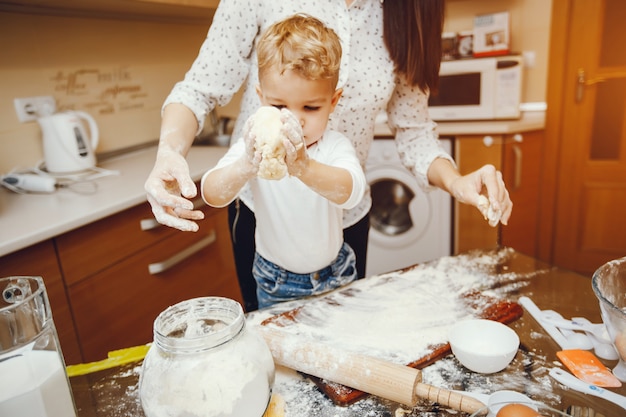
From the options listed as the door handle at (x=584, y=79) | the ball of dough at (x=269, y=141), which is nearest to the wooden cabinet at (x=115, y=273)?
the ball of dough at (x=269, y=141)

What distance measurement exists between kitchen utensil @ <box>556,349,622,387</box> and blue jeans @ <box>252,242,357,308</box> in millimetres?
469

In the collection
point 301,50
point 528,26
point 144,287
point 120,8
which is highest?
point 120,8

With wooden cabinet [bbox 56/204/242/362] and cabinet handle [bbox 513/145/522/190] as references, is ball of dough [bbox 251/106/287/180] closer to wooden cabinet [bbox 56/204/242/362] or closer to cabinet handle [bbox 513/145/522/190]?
wooden cabinet [bbox 56/204/242/362]

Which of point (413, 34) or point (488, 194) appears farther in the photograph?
point (413, 34)

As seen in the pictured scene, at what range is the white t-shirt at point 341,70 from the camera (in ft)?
3.26

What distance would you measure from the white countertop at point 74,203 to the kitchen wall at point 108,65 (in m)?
0.20

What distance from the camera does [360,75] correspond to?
3.44 ft

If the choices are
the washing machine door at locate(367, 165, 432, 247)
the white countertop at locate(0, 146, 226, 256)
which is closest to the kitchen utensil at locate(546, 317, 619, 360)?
the white countertop at locate(0, 146, 226, 256)

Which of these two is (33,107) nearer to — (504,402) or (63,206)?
(63,206)

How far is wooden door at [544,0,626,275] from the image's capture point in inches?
102

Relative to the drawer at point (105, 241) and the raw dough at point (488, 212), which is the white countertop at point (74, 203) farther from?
the raw dough at point (488, 212)

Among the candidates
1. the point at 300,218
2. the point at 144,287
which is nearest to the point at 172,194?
the point at 300,218

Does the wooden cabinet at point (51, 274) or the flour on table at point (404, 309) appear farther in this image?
the wooden cabinet at point (51, 274)

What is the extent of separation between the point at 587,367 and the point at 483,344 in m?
0.15
